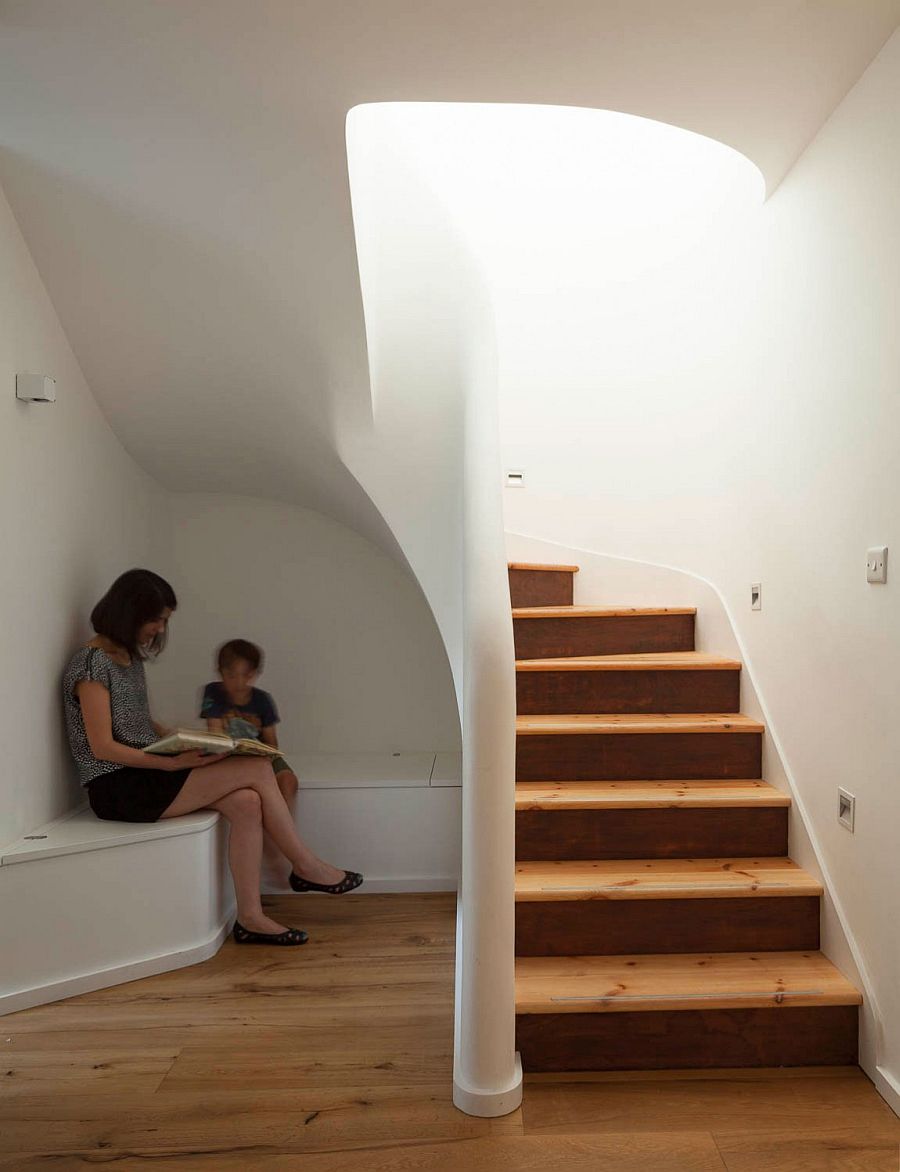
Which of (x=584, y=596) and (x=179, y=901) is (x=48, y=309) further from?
(x=584, y=596)

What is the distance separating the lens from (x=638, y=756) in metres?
2.79

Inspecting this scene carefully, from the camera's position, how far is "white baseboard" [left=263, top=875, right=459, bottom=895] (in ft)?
11.9

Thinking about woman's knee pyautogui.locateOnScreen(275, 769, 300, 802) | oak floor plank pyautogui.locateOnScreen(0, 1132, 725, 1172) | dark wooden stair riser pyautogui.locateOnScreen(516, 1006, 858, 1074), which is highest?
woman's knee pyautogui.locateOnScreen(275, 769, 300, 802)

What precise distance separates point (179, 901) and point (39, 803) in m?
0.54

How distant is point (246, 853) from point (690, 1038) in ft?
5.13

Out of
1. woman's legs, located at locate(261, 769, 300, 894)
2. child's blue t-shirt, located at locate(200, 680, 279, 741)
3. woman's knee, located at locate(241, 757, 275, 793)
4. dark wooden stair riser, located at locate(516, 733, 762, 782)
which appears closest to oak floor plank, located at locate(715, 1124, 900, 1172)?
dark wooden stair riser, located at locate(516, 733, 762, 782)

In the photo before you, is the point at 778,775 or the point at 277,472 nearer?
the point at 778,775

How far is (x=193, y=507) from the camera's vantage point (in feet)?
15.0

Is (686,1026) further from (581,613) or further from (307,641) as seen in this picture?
(307,641)

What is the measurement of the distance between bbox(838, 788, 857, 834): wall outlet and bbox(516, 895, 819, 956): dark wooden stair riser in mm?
247

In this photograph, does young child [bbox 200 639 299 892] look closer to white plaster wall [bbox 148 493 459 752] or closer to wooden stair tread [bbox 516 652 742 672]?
white plaster wall [bbox 148 493 459 752]

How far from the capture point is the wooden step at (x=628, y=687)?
3014mm

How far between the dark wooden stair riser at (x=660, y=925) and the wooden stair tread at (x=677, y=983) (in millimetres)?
25

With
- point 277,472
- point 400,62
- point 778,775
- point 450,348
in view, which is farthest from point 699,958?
point 277,472
